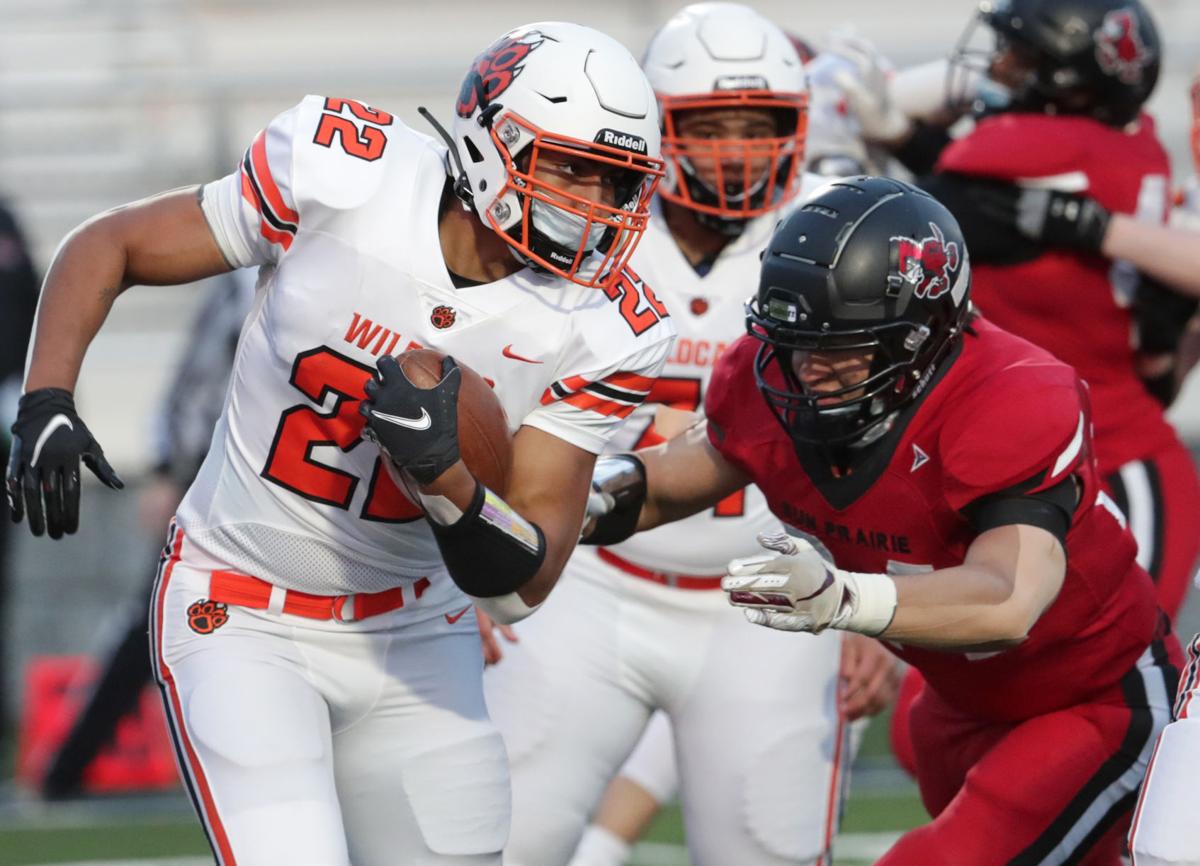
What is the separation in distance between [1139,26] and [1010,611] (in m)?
2.14

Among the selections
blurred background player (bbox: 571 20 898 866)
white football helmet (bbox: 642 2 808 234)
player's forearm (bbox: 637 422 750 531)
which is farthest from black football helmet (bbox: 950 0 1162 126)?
player's forearm (bbox: 637 422 750 531)

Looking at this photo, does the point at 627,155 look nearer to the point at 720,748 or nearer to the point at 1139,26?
the point at 720,748

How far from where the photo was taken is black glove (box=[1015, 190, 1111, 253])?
13.8 ft

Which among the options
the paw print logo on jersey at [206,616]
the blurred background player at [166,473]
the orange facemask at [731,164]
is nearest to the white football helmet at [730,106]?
the orange facemask at [731,164]

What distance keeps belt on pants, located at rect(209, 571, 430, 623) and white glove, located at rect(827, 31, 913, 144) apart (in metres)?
2.20

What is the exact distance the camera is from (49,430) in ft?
9.63

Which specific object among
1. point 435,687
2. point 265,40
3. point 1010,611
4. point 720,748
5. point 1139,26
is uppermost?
point 1139,26

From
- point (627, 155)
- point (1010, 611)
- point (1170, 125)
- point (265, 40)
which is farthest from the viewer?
point (265, 40)

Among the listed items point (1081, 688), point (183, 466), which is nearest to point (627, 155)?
point (1081, 688)

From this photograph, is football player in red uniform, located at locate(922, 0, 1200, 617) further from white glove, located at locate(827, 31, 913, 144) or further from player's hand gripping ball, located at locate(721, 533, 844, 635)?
player's hand gripping ball, located at locate(721, 533, 844, 635)

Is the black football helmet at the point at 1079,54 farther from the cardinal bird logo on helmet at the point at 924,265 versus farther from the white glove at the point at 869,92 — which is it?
the cardinal bird logo on helmet at the point at 924,265

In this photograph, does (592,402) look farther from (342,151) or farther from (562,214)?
(342,151)

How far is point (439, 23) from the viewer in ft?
38.3

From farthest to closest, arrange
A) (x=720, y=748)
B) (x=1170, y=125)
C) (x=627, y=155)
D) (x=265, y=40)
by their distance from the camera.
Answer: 1. (x=265, y=40)
2. (x=1170, y=125)
3. (x=720, y=748)
4. (x=627, y=155)
